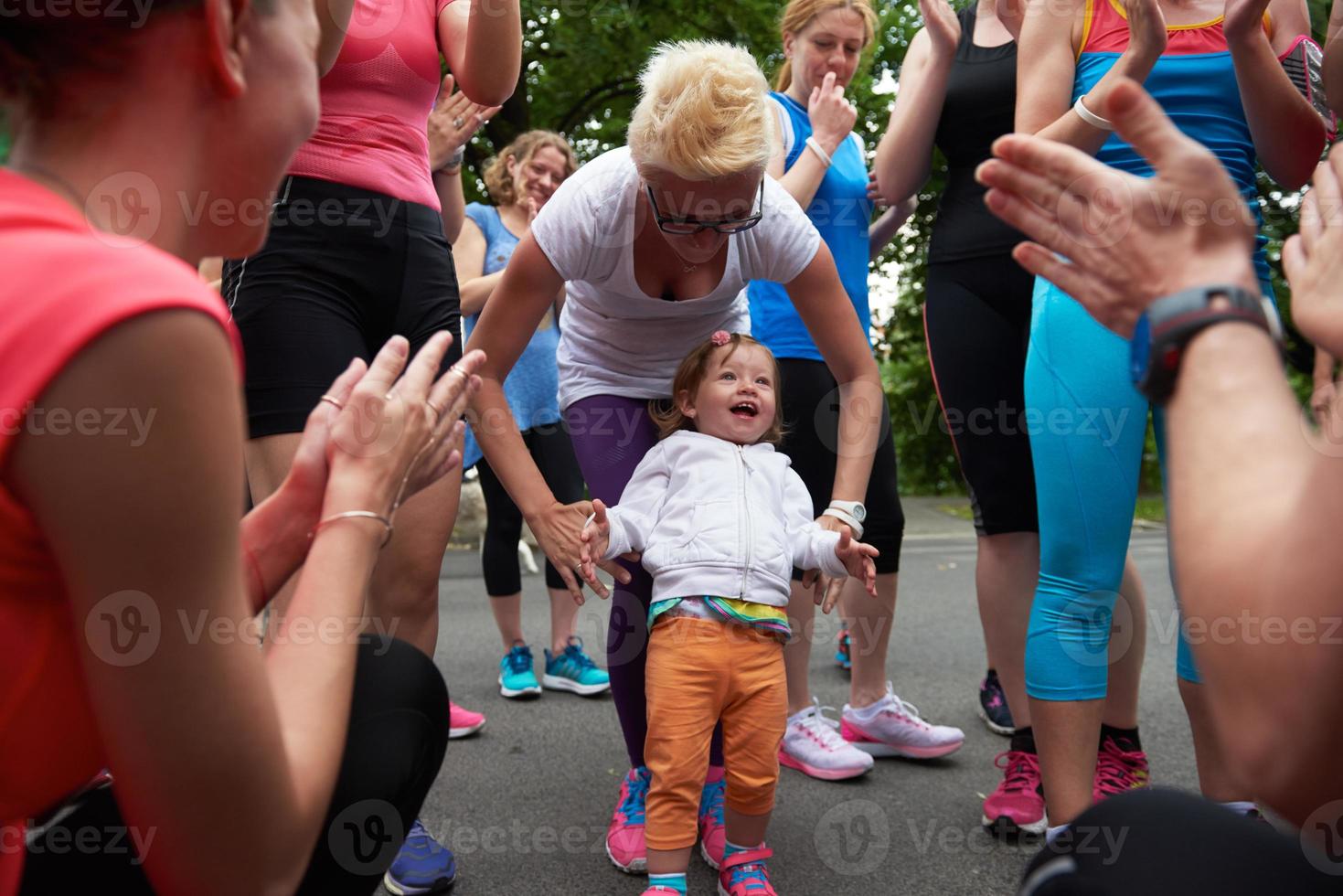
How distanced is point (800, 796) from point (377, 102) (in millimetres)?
2001

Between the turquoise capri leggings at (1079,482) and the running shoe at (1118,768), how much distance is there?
500mm

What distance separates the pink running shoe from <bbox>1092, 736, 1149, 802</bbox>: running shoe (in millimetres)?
142

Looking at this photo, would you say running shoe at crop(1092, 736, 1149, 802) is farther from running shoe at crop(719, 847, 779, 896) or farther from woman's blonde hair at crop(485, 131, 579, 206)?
woman's blonde hair at crop(485, 131, 579, 206)

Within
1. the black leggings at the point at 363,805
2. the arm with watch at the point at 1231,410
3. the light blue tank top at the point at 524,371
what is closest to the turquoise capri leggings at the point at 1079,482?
the arm with watch at the point at 1231,410

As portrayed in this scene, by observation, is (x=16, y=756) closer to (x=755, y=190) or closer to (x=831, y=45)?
(x=755, y=190)

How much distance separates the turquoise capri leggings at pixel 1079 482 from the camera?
216 centimetres

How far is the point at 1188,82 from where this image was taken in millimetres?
2246

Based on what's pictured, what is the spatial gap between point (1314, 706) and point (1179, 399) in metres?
0.26

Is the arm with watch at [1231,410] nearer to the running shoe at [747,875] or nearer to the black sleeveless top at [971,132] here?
the running shoe at [747,875]

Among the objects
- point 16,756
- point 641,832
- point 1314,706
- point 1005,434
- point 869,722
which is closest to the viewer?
point 1314,706

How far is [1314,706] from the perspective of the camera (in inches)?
32.1

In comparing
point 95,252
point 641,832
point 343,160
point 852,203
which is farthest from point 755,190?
point 95,252

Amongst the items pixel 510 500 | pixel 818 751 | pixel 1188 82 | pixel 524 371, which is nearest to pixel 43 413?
pixel 1188 82

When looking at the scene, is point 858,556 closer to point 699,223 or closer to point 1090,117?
point 699,223
